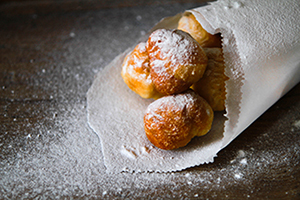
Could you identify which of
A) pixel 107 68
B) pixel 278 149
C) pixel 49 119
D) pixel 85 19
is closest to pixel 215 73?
pixel 278 149

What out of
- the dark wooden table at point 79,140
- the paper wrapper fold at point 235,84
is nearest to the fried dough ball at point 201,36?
the paper wrapper fold at point 235,84

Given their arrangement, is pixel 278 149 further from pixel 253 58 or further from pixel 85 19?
pixel 85 19

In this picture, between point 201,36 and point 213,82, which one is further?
point 201,36

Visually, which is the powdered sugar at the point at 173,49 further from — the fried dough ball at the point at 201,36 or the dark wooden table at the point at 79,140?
the dark wooden table at the point at 79,140

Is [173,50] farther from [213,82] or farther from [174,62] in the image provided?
[213,82]

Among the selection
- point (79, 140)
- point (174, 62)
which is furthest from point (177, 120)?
point (79, 140)

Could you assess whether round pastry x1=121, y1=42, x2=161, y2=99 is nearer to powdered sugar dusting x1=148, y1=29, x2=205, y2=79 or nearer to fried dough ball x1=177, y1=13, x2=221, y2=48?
powdered sugar dusting x1=148, y1=29, x2=205, y2=79

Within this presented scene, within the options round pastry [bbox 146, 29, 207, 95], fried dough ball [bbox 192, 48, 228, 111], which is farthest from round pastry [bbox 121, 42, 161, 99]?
fried dough ball [bbox 192, 48, 228, 111]
